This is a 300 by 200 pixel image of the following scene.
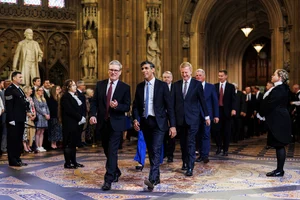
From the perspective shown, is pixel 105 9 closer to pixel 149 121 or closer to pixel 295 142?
pixel 295 142

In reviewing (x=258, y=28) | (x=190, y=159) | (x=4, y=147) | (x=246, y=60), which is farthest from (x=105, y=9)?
(x=246, y=60)

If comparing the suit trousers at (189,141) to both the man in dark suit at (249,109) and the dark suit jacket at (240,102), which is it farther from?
the man in dark suit at (249,109)

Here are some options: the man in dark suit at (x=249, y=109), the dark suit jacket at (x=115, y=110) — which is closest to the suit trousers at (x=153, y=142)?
the dark suit jacket at (x=115, y=110)

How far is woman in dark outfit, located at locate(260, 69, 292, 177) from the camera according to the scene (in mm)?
7941

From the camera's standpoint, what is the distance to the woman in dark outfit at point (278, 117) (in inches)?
313

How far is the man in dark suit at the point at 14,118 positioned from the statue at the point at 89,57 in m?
7.58

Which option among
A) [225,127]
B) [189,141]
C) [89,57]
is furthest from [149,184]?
[89,57]

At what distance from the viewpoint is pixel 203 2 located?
19.4 meters

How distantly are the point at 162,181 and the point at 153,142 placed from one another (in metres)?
0.80

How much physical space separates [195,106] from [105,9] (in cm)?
948

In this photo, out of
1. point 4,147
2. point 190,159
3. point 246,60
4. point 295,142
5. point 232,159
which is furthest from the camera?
point 246,60

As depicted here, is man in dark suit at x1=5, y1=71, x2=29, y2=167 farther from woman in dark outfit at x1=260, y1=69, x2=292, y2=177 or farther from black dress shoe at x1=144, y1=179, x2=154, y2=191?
woman in dark outfit at x1=260, y1=69, x2=292, y2=177

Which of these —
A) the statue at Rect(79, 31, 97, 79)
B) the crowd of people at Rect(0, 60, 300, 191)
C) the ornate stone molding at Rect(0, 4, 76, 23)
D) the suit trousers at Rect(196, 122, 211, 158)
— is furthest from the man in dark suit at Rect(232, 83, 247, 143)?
the ornate stone molding at Rect(0, 4, 76, 23)

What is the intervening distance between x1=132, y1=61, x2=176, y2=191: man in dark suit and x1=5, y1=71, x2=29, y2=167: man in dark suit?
3.07 m
